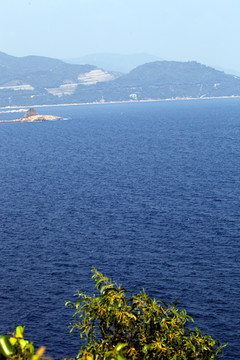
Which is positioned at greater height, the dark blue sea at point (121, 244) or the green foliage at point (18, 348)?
the green foliage at point (18, 348)

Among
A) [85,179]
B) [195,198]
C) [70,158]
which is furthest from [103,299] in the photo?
[70,158]

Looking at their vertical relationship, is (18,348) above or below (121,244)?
above

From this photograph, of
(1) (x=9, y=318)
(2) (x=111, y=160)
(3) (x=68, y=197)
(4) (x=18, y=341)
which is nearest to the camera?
(4) (x=18, y=341)

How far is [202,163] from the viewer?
170 meters

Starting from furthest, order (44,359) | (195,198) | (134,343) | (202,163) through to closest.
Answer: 1. (202,163)
2. (195,198)
3. (134,343)
4. (44,359)

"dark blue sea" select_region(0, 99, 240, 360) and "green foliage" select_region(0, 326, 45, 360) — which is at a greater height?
"green foliage" select_region(0, 326, 45, 360)

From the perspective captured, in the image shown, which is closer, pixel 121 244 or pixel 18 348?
pixel 18 348

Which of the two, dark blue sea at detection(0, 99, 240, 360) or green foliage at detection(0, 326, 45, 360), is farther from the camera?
dark blue sea at detection(0, 99, 240, 360)

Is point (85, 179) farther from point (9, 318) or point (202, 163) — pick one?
point (9, 318)

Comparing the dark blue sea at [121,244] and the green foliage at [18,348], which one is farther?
the dark blue sea at [121,244]

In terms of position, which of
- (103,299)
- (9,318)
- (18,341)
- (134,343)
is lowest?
(9,318)

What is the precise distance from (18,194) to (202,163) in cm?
6944

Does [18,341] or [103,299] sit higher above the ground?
[18,341]

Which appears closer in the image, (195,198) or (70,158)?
(195,198)
